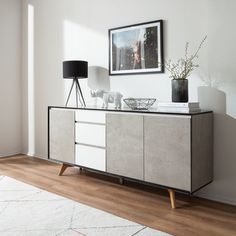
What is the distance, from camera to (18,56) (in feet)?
15.4

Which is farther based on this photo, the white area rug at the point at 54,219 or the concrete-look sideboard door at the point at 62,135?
the concrete-look sideboard door at the point at 62,135

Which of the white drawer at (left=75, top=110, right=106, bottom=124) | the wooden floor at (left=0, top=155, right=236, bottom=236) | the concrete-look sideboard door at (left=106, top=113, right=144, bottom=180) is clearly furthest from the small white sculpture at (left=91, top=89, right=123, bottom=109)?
the wooden floor at (left=0, top=155, right=236, bottom=236)

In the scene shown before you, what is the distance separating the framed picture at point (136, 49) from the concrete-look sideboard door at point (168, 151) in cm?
76

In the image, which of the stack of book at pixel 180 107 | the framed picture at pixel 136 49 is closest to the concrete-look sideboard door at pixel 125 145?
the stack of book at pixel 180 107

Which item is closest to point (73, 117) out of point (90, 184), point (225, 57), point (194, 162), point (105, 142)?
point (105, 142)

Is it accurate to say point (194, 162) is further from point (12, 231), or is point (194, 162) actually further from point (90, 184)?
point (12, 231)

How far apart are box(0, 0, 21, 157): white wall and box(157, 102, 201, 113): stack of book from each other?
282 centimetres

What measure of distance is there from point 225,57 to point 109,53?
1.39 m

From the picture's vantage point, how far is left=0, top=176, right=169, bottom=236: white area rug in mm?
2072

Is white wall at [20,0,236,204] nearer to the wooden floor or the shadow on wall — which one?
the shadow on wall

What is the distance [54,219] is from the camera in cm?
229

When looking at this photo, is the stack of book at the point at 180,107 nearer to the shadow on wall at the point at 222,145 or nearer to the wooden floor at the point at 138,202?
the shadow on wall at the point at 222,145

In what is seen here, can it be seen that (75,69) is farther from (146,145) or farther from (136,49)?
(146,145)

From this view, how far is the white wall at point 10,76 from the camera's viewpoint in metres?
4.50
